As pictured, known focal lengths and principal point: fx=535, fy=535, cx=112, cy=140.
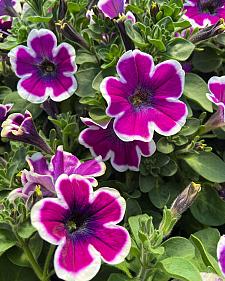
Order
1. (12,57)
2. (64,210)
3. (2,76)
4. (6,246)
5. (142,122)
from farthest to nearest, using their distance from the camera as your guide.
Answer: (2,76) → (12,57) → (142,122) → (6,246) → (64,210)

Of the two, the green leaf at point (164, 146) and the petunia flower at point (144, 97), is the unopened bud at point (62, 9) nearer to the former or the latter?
the petunia flower at point (144, 97)

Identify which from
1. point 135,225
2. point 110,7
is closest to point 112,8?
point 110,7

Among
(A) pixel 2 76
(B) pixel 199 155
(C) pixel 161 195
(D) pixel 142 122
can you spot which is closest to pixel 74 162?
(D) pixel 142 122

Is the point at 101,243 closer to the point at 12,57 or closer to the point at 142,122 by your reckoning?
the point at 142,122

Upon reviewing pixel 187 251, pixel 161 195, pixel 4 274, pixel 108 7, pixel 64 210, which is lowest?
pixel 4 274

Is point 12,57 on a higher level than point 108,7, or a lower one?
lower

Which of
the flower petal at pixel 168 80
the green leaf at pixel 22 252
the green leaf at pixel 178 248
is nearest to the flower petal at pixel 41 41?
the flower petal at pixel 168 80

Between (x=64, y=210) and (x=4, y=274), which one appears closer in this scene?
(x=64, y=210)
